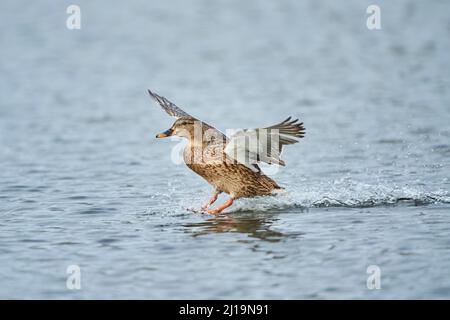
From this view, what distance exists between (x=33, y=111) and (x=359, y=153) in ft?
20.1

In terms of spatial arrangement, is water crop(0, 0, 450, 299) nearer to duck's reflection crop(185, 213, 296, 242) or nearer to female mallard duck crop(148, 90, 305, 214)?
duck's reflection crop(185, 213, 296, 242)

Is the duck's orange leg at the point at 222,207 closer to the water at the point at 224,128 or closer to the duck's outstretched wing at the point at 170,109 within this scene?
the water at the point at 224,128

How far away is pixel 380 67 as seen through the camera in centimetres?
1734

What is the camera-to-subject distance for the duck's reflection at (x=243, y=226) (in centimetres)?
818

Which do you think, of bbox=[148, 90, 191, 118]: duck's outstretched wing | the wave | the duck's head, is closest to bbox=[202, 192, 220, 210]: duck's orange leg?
the wave

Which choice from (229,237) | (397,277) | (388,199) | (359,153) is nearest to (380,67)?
(359,153)

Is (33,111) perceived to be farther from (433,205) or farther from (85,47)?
(433,205)

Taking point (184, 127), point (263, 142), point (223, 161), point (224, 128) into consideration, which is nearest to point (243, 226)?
point (223, 161)

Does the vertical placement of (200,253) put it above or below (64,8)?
below

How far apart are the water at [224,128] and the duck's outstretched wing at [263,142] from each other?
2.11 feet

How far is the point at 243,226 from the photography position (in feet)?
28.1

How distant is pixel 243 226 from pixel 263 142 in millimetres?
852

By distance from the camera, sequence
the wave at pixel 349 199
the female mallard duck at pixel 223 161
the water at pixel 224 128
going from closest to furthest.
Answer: the water at pixel 224 128
the female mallard duck at pixel 223 161
the wave at pixel 349 199

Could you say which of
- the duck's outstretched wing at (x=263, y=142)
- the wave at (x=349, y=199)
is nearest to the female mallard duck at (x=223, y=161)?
the duck's outstretched wing at (x=263, y=142)
